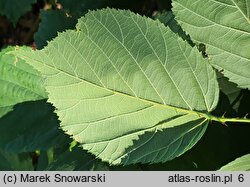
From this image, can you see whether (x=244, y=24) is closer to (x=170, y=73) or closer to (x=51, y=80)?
(x=170, y=73)

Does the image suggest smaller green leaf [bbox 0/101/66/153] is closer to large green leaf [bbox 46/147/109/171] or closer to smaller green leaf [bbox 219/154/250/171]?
large green leaf [bbox 46/147/109/171]

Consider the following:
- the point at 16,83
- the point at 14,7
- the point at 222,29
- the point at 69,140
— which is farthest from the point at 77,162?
the point at 14,7

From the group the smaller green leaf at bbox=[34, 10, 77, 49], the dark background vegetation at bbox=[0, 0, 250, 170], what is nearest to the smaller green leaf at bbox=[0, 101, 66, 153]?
the dark background vegetation at bbox=[0, 0, 250, 170]

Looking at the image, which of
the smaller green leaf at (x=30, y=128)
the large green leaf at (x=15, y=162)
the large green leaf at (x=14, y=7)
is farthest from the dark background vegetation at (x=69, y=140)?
the large green leaf at (x=14, y=7)

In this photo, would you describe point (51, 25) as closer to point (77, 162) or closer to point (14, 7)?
point (77, 162)

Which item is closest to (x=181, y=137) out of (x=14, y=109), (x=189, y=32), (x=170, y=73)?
(x=170, y=73)
